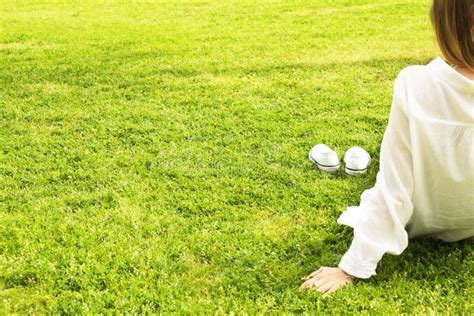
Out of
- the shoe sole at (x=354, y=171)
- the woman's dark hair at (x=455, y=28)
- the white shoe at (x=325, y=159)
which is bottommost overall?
the shoe sole at (x=354, y=171)

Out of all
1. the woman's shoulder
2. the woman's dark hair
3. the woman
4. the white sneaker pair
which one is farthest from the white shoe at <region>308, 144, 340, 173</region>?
the woman's dark hair

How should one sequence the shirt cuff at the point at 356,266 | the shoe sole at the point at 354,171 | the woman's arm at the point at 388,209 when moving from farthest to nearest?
the shoe sole at the point at 354,171 < the shirt cuff at the point at 356,266 < the woman's arm at the point at 388,209

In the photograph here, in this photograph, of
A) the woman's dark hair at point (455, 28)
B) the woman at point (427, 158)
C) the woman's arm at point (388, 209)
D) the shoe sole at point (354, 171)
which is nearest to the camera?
the woman's dark hair at point (455, 28)

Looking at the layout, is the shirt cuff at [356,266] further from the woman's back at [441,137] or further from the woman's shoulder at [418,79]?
the woman's shoulder at [418,79]

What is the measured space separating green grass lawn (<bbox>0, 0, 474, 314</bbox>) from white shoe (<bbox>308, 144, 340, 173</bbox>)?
9 centimetres

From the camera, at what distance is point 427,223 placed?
115 inches

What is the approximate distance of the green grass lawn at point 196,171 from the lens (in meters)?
2.89

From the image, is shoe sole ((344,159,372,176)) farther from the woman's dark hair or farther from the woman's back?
the woman's dark hair

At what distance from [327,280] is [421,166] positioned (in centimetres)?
73

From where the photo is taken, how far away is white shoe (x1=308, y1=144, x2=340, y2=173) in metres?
4.07

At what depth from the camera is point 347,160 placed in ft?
13.4

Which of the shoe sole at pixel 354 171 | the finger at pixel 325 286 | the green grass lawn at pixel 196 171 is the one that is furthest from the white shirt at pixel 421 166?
the shoe sole at pixel 354 171

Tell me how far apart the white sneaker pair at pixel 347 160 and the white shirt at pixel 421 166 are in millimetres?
1116

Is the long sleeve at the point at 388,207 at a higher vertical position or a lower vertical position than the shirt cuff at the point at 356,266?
higher
